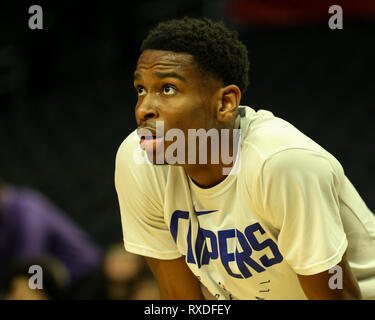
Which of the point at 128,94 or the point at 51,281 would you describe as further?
the point at 128,94

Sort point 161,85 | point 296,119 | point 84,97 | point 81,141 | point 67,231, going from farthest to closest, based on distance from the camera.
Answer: point 84,97, point 81,141, point 296,119, point 67,231, point 161,85

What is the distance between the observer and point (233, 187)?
1975mm

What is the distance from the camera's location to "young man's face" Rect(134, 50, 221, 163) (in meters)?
1.83

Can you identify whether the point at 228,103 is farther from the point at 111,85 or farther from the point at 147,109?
the point at 111,85

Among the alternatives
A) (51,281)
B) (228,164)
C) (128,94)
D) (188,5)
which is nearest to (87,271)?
(51,281)

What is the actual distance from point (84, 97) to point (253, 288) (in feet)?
14.0

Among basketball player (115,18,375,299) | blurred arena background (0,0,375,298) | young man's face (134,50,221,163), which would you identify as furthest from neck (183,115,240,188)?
blurred arena background (0,0,375,298)

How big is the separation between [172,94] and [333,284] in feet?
1.93

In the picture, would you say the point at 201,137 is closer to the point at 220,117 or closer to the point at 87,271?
the point at 220,117

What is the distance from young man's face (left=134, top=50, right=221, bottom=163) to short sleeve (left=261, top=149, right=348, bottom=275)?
22 centimetres

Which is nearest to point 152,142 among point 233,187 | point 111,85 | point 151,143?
point 151,143

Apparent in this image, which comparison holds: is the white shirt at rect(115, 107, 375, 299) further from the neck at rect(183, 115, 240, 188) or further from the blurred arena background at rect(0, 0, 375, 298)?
the blurred arena background at rect(0, 0, 375, 298)

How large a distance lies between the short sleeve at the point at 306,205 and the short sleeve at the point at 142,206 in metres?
0.42

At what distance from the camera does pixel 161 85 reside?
1.85 meters
